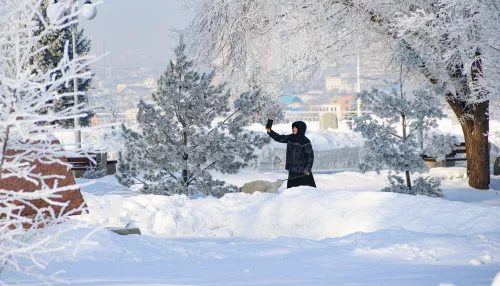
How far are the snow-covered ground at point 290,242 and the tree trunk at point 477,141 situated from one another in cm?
631

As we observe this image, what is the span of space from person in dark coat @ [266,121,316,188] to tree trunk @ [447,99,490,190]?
4.71 metres

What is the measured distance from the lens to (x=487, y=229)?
9922 mm

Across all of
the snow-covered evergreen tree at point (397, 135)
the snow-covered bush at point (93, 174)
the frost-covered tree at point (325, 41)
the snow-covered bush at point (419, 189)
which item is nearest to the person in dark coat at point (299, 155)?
the snow-covered evergreen tree at point (397, 135)

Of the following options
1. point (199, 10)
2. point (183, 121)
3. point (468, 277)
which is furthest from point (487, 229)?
point (199, 10)

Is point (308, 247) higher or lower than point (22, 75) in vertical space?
lower

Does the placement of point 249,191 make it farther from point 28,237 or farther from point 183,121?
point 28,237

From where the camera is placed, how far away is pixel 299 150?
1389 cm

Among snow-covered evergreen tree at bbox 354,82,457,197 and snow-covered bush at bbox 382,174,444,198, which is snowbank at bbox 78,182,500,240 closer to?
Answer: snow-covered evergreen tree at bbox 354,82,457,197

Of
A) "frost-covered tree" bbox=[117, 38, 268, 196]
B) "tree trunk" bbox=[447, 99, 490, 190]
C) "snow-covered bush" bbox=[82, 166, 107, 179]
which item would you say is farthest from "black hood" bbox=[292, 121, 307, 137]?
"snow-covered bush" bbox=[82, 166, 107, 179]

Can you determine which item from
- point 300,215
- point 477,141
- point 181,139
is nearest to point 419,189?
point 477,141

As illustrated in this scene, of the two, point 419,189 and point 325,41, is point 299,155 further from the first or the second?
point 325,41

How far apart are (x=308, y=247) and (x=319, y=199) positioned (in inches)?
129

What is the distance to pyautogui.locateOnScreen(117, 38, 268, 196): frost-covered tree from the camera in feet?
46.4

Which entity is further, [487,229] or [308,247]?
[487,229]
